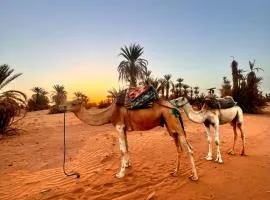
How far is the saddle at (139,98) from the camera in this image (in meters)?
6.37

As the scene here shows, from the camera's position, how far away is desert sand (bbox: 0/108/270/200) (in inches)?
221

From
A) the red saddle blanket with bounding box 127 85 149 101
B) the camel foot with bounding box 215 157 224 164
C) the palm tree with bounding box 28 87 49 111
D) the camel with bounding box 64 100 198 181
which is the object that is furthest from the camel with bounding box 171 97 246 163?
the palm tree with bounding box 28 87 49 111

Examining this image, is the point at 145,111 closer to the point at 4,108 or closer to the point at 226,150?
the point at 226,150

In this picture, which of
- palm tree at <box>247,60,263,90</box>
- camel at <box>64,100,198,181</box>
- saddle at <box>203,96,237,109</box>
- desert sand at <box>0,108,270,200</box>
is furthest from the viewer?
palm tree at <box>247,60,263,90</box>

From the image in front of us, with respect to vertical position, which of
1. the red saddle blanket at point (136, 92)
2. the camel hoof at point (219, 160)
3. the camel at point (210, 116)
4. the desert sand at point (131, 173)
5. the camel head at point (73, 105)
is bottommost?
the desert sand at point (131, 173)

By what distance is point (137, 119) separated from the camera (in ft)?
21.2

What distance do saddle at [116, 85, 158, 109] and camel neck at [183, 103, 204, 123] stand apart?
156 centimetres

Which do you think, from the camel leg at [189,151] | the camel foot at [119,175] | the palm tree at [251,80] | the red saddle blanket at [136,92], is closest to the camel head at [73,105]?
the red saddle blanket at [136,92]

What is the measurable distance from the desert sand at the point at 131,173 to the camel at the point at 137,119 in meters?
0.48

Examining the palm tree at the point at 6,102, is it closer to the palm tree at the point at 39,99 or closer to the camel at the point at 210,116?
the camel at the point at 210,116

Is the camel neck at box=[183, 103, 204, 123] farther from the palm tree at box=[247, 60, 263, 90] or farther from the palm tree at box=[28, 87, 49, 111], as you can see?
the palm tree at box=[28, 87, 49, 111]

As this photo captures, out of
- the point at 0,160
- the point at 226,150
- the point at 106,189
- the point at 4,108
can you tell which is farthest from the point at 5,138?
the point at 226,150

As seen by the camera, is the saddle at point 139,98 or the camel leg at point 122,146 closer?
the saddle at point 139,98

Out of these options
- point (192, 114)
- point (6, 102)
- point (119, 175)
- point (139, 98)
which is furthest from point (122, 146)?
point (6, 102)
